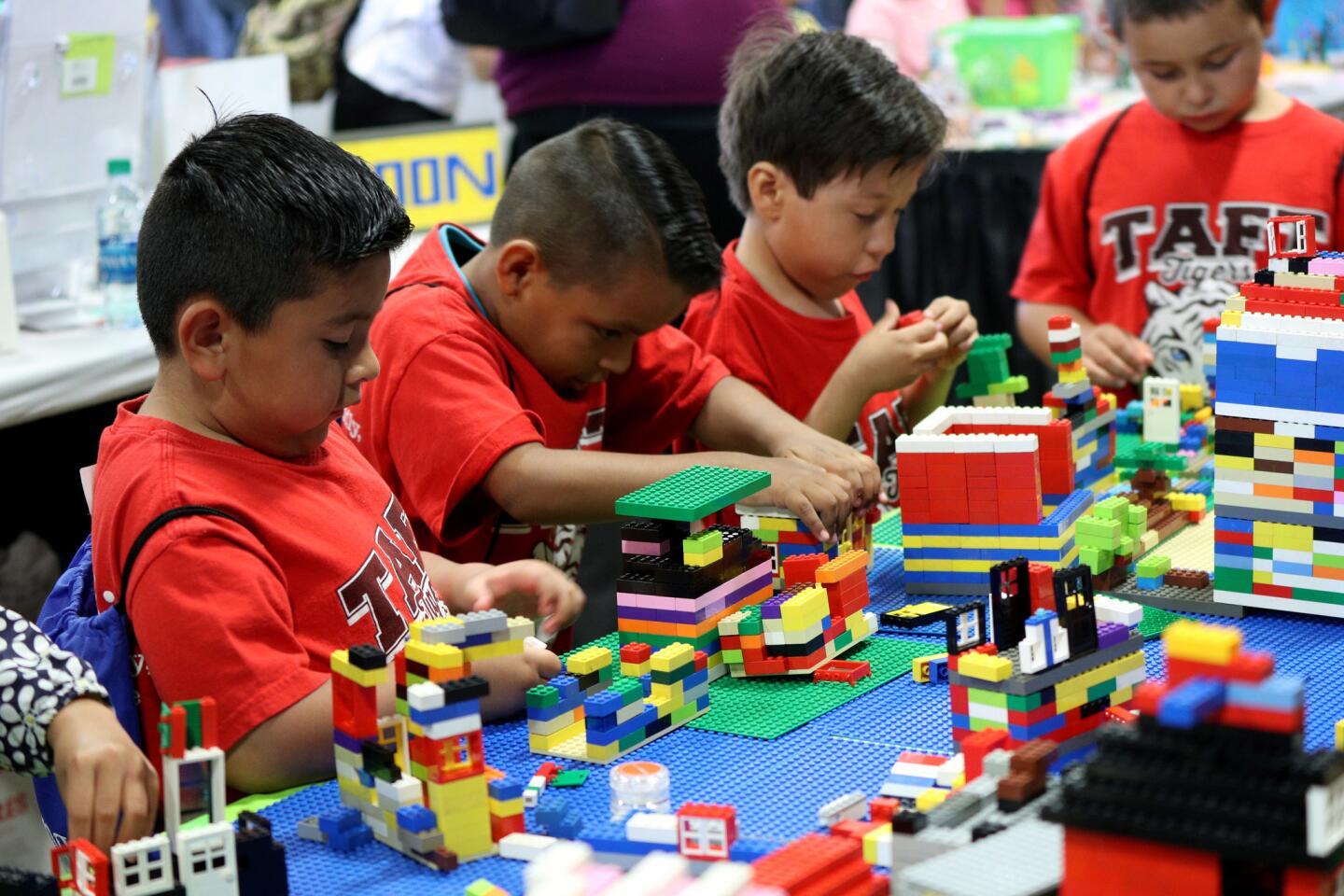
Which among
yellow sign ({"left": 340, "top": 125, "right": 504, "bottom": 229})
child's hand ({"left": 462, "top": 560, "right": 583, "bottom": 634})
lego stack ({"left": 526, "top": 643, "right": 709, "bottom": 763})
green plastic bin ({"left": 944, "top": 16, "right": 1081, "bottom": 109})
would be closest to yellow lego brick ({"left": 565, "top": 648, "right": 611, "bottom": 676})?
lego stack ({"left": 526, "top": 643, "right": 709, "bottom": 763})

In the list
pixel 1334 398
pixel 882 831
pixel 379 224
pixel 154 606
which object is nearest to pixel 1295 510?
pixel 1334 398

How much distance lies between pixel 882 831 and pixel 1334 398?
77 centimetres

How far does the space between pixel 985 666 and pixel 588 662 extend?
41cm

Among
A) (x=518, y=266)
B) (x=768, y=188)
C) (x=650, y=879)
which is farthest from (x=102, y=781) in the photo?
(x=768, y=188)

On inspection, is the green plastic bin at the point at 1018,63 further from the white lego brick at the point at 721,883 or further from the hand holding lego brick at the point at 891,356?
the white lego brick at the point at 721,883

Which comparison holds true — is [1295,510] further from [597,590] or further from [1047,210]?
[597,590]

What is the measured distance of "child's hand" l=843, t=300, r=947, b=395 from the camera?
7.42 feet

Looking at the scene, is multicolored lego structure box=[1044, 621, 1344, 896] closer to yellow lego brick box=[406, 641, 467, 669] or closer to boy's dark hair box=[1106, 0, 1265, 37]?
yellow lego brick box=[406, 641, 467, 669]

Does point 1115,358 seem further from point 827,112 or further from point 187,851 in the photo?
point 187,851

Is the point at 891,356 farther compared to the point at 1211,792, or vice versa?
the point at 891,356

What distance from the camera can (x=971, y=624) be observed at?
1422mm

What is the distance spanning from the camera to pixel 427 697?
1.20m

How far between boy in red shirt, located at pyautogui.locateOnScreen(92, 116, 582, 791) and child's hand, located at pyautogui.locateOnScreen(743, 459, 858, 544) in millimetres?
421

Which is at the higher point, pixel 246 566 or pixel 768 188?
pixel 768 188
